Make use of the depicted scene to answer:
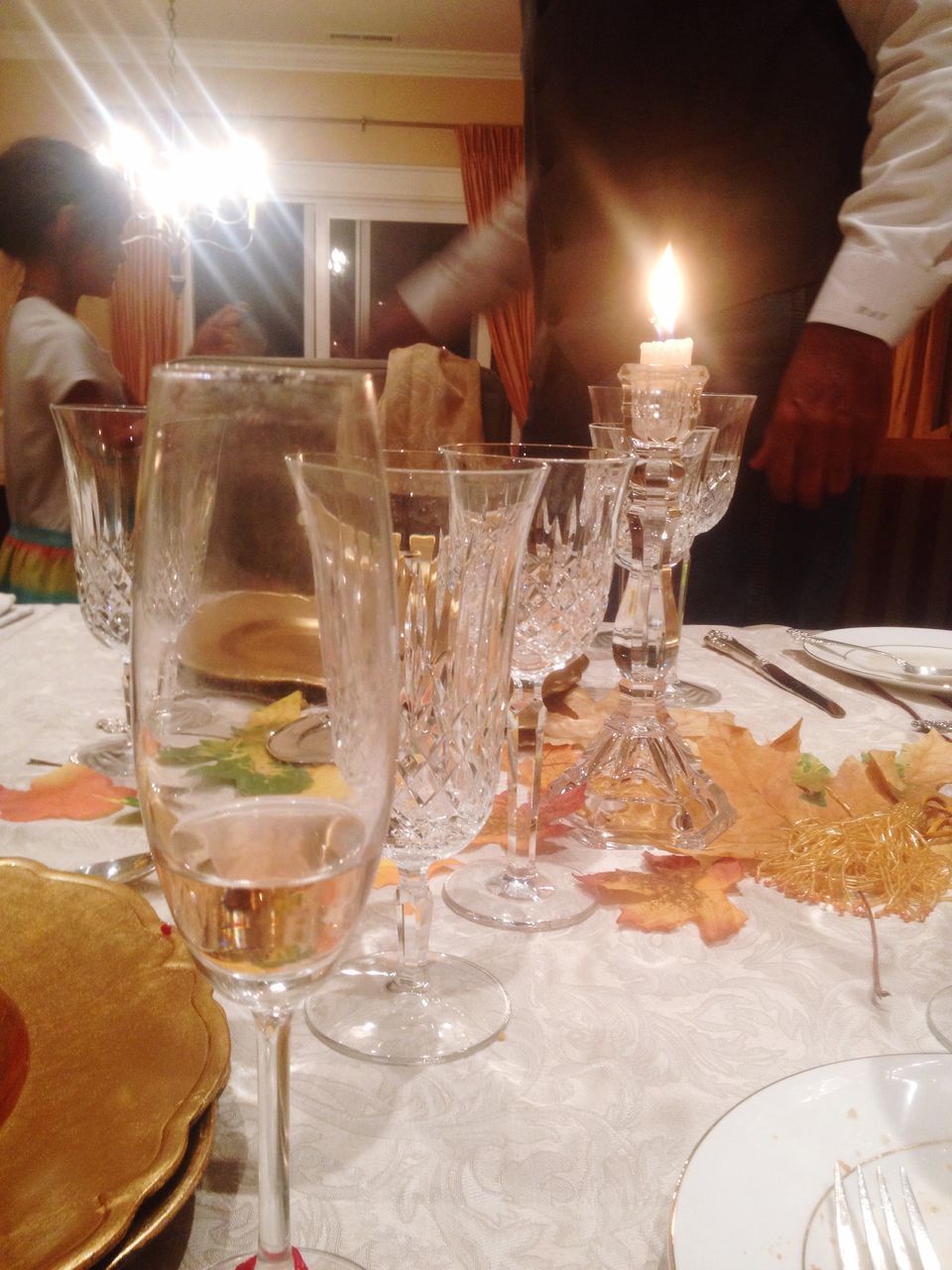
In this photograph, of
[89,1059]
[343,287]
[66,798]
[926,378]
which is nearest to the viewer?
[89,1059]

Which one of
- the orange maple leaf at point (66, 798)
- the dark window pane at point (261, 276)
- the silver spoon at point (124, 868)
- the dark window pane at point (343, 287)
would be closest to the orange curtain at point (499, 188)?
the dark window pane at point (343, 287)

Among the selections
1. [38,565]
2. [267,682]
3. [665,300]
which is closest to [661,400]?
[665,300]

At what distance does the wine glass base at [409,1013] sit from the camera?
1.53 ft

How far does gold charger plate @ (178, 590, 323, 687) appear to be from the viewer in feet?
0.92

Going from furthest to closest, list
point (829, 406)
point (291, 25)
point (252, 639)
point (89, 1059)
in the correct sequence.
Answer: point (291, 25)
point (829, 406)
point (89, 1059)
point (252, 639)

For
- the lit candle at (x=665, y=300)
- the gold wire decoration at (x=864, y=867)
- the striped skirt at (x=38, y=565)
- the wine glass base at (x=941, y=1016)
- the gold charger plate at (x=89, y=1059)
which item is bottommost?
the striped skirt at (x=38, y=565)

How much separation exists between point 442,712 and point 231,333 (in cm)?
582

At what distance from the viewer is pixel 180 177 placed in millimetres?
4867

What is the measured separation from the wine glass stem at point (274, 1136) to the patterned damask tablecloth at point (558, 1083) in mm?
48

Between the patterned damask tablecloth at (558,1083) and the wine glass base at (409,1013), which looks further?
the wine glass base at (409,1013)

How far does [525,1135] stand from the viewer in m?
0.41

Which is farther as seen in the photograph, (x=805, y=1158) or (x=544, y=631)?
(x=544, y=631)

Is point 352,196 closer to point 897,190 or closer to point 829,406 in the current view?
point 897,190

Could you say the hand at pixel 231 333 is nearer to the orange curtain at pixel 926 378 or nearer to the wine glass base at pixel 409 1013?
the orange curtain at pixel 926 378
